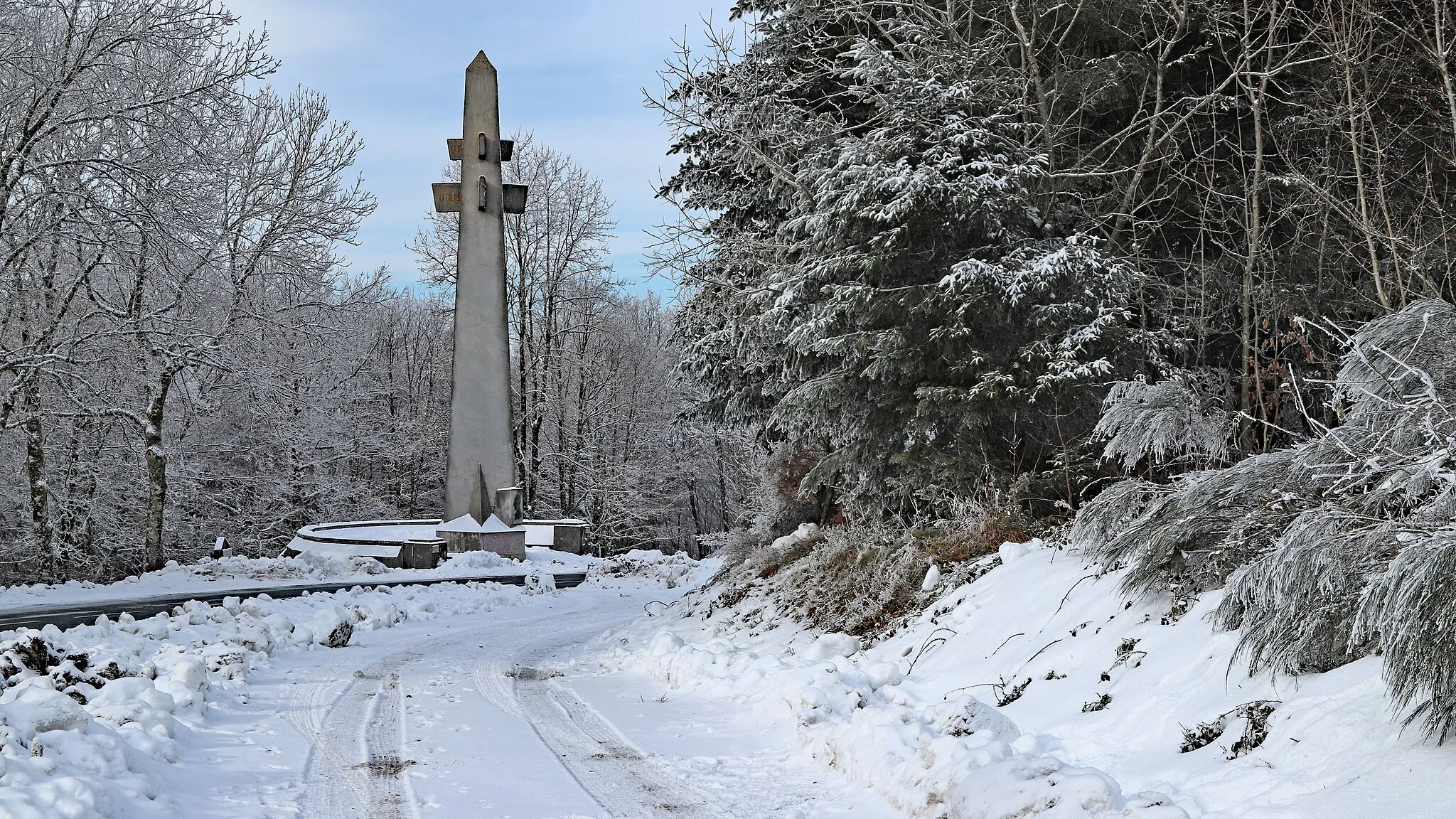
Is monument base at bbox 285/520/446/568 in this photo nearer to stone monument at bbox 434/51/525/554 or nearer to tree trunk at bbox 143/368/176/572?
stone monument at bbox 434/51/525/554

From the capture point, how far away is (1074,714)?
5.38 m

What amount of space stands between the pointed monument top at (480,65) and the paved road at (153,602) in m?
10.9

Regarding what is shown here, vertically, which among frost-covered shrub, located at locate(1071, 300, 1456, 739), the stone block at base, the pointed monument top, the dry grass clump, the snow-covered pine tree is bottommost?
the stone block at base

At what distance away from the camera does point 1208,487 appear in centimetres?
570

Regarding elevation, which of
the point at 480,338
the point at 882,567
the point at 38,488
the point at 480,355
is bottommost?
the point at 882,567

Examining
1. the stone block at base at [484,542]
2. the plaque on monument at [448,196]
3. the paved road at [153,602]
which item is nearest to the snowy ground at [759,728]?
the paved road at [153,602]

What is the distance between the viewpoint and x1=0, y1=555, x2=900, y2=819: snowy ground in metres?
4.73

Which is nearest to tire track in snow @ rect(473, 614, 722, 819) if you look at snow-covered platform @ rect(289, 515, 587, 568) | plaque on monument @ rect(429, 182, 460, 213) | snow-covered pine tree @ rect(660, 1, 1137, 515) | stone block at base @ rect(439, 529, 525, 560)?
snow-covered pine tree @ rect(660, 1, 1137, 515)

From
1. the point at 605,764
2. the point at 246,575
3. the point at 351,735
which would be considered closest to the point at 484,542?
the point at 246,575

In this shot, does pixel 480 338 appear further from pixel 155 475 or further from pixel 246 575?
pixel 246 575

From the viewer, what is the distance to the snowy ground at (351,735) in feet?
15.5

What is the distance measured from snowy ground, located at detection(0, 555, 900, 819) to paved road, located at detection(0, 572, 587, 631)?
7.39 feet

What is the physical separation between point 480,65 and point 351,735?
18883mm

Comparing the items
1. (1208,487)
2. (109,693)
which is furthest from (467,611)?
(1208,487)
